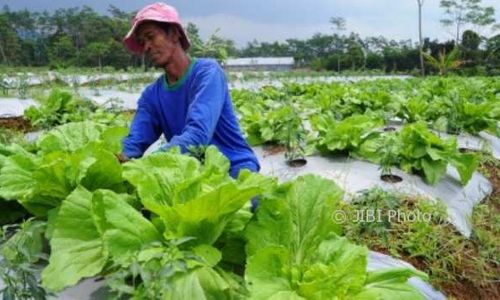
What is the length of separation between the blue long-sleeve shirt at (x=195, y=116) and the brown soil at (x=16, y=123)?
14.5 feet

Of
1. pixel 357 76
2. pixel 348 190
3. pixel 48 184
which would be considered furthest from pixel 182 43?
pixel 357 76

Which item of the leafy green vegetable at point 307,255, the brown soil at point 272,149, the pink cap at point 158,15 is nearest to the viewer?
the leafy green vegetable at point 307,255

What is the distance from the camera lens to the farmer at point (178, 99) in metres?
2.16

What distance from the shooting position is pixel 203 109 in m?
2.14

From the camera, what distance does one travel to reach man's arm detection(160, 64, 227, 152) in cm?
207

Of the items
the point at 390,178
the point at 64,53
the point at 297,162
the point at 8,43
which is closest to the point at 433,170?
the point at 390,178

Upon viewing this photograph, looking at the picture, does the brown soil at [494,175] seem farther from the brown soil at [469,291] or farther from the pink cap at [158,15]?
the pink cap at [158,15]

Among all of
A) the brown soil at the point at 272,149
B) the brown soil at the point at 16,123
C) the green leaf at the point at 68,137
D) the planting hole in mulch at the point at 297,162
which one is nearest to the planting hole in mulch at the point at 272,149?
the brown soil at the point at 272,149

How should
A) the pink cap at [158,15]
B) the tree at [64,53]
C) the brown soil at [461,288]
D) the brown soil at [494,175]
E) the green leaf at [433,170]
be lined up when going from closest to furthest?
the pink cap at [158,15]
the brown soil at [461,288]
the green leaf at [433,170]
the brown soil at [494,175]
the tree at [64,53]

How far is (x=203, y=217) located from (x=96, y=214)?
0.32m

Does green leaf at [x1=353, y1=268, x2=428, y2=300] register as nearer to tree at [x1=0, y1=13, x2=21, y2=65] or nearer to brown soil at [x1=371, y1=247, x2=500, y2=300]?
brown soil at [x1=371, y1=247, x2=500, y2=300]

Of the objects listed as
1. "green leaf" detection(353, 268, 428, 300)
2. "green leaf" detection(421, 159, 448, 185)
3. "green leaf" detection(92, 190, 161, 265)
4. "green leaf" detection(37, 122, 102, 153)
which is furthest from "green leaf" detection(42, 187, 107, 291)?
"green leaf" detection(421, 159, 448, 185)

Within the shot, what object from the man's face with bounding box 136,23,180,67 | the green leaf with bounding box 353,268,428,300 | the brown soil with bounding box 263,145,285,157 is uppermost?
the man's face with bounding box 136,23,180,67

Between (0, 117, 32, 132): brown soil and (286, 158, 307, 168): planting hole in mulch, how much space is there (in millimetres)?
3794
